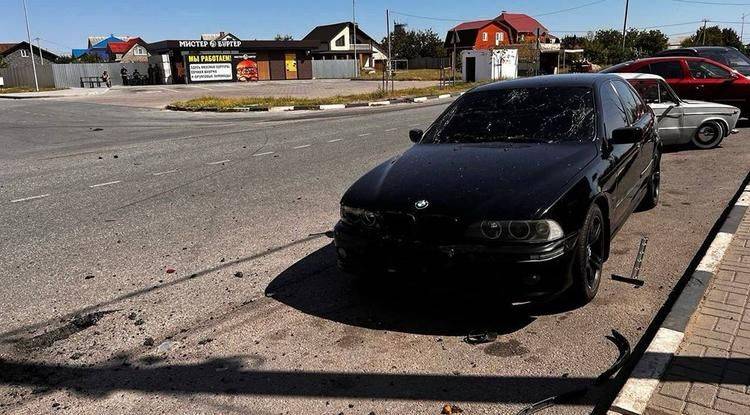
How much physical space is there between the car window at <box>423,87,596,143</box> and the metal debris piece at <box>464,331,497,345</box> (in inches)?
70.5

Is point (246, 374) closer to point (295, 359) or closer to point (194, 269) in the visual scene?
point (295, 359)

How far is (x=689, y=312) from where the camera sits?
3.81 m

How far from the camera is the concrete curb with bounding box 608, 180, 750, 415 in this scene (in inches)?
113

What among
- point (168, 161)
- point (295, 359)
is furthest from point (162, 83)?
point (295, 359)

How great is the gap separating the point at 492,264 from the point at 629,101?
358 cm

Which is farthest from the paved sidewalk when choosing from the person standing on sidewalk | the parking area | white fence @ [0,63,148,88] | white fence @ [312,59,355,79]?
white fence @ [312,59,355,79]

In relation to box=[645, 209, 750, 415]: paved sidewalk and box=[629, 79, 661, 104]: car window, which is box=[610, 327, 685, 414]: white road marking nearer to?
box=[645, 209, 750, 415]: paved sidewalk

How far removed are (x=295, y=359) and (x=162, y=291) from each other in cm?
166

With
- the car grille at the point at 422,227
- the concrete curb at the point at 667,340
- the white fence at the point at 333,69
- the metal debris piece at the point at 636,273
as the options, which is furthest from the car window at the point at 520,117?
the white fence at the point at 333,69

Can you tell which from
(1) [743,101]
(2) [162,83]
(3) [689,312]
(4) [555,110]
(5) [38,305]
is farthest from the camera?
(2) [162,83]

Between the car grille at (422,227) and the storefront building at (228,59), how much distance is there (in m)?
52.9

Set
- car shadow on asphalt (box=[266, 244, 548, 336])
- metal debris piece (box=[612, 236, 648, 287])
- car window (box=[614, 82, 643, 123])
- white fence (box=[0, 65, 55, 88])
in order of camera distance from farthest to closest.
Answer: white fence (box=[0, 65, 55, 88])
car window (box=[614, 82, 643, 123])
metal debris piece (box=[612, 236, 648, 287])
car shadow on asphalt (box=[266, 244, 548, 336])

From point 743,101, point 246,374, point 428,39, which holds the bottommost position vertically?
point 246,374

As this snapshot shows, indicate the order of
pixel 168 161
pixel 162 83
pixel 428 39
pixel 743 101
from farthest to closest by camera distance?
pixel 428 39
pixel 162 83
pixel 743 101
pixel 168 161
